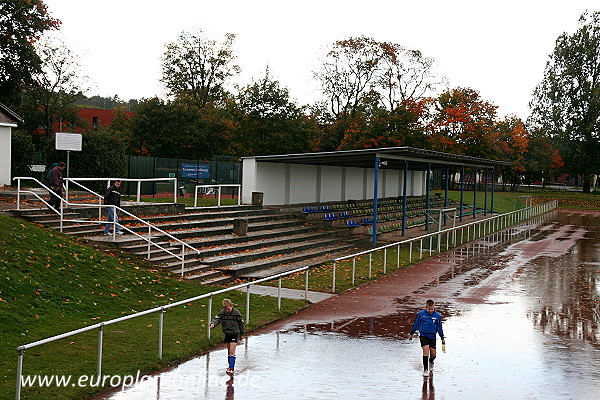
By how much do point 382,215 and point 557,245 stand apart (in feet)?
30.6

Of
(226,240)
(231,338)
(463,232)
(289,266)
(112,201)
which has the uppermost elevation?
(112,201)

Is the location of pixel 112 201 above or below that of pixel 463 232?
above

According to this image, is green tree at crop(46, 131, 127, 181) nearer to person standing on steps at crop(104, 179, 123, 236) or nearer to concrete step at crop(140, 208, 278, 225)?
concrete step at crop(140, 208, 278, 225)

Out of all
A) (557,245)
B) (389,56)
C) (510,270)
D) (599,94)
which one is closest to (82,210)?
(510,270)

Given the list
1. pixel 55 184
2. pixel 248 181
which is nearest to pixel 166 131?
pixel 248 181

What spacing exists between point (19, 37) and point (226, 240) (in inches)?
672

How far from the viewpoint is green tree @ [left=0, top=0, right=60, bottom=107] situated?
31.4 meters

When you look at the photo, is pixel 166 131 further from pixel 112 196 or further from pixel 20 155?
pixel 112 196

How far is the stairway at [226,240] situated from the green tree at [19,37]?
13.4m

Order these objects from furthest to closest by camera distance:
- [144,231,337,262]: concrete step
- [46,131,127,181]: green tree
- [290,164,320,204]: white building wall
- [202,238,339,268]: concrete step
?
[290,164,320,204]: white building wall, [46,131,127,181]: green tree, [202,238,339,268]: concrete step, [144,231,337,262]: concrete step

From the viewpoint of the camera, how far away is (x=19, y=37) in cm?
3178

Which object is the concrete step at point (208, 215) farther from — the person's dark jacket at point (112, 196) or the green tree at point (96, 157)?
the green tree at point (96, 157)

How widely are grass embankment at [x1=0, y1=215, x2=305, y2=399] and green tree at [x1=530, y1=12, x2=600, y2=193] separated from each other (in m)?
66.6

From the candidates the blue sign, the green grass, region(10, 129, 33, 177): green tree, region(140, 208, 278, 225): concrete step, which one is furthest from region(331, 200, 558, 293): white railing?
A: region(10, 129, 33, 177): green tree
